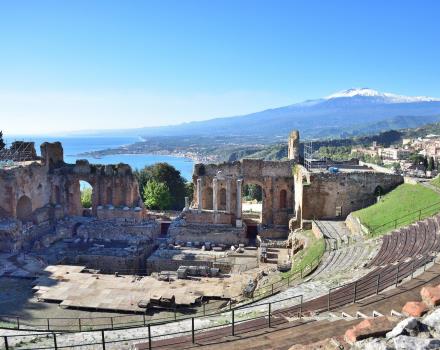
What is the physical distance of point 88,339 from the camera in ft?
54.0

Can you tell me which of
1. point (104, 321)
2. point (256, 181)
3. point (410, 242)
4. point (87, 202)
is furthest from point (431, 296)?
point (87, 202)

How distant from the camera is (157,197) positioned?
166ft

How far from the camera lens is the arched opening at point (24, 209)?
39.0 metres

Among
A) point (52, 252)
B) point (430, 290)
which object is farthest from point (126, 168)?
point (430, 290)

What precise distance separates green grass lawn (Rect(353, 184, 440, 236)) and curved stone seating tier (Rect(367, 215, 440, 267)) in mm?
2075

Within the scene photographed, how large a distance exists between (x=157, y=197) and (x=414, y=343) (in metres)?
44.6

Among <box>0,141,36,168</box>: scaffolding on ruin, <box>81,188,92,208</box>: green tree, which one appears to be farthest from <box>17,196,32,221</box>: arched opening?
<box>81,188,92,208</box>: green tree

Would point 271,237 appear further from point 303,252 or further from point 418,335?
point 418,335

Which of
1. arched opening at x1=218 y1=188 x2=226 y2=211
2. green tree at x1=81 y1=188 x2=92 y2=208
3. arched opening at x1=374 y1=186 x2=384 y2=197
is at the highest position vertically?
arched opening at x1=374 y1=186 x2=384 y2=197

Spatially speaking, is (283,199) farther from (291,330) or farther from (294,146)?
(291,330)

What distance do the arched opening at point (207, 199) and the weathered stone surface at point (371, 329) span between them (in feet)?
111

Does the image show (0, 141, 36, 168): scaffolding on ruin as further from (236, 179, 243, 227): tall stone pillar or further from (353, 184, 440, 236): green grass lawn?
(353, 184, 440, 236): green grass lawn

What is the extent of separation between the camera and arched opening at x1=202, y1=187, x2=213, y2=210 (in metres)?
42.9

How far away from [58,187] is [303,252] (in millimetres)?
25983
